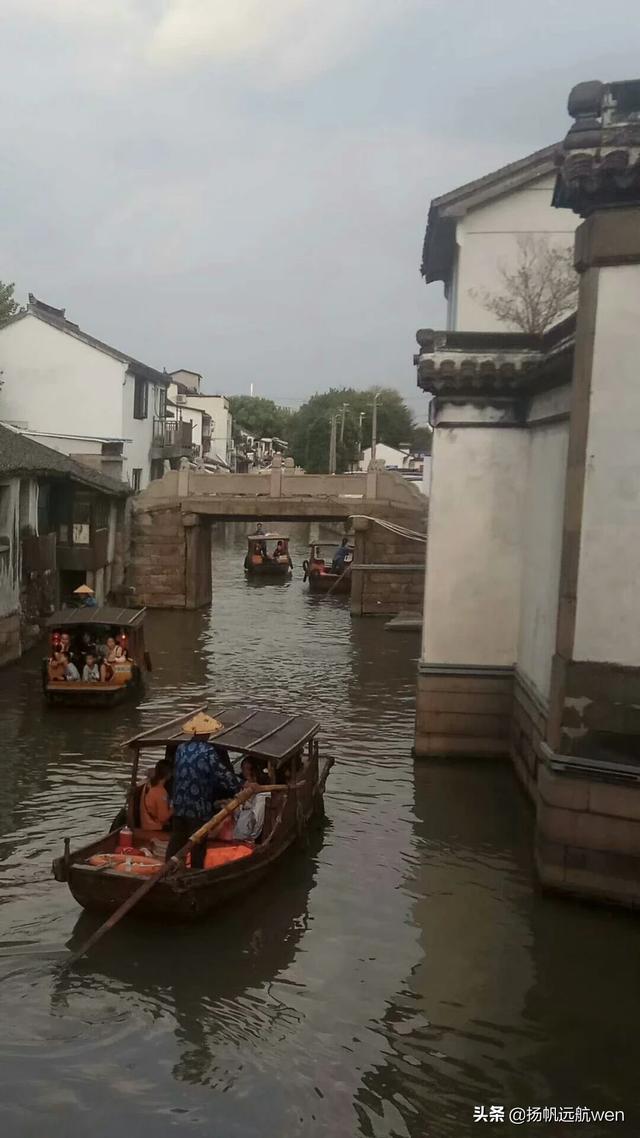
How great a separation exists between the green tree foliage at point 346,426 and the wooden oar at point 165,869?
59.8m

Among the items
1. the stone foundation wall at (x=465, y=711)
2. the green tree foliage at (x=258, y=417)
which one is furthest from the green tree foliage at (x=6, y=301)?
the green tree foliage at (x=258, y=417)

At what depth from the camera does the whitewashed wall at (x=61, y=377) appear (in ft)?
112

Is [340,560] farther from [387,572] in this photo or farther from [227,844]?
[227,844]

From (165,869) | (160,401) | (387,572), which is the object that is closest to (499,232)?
(387,572)

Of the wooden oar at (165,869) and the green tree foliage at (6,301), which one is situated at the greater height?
the green tree foliage at (6,301)

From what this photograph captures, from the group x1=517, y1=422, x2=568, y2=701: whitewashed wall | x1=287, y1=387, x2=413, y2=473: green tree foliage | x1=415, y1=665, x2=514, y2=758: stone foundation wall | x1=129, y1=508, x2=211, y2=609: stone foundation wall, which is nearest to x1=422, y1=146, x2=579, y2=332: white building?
x1=517, y1=422, x2=568, y2=701: whitewashed wall

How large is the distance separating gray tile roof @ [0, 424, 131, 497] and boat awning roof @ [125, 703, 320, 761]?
9.31 meters

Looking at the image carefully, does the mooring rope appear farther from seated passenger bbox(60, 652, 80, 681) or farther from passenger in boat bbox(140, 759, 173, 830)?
passenger in boat bbox(140, 759, 173, 830)

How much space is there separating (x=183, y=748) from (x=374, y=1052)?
351 cm

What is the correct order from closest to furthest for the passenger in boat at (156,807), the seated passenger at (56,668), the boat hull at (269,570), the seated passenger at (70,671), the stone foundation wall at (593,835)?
1. the stone foundation wall at (593,835)
2. the passenger in boat at (156,807)
3. the seated passenger at (56,668)
4. the seated passenger at (70,671)
5. the boat hull at (269,570)

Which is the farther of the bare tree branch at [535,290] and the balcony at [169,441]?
the balcony at [169,441]

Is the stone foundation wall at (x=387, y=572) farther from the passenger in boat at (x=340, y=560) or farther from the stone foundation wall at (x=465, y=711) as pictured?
the stone foundation wall at (x=465, y=711)

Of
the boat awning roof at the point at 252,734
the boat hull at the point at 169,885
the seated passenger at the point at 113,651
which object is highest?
the boat awning roof at the point at 252,734

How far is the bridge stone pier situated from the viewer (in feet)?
98.4
